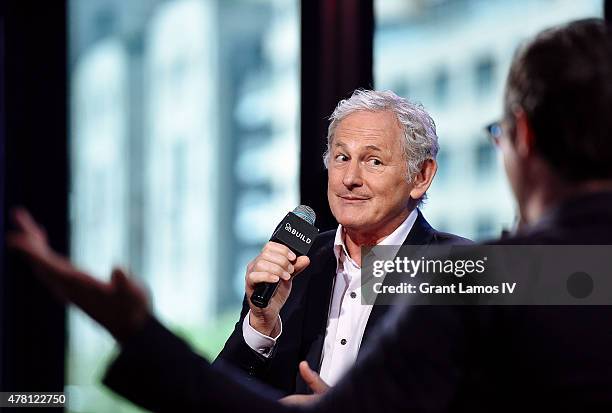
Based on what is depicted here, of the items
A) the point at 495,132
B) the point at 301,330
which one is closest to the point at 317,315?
the point at 301,330

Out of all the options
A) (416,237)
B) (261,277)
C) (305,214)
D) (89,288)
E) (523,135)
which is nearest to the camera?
(89,288)

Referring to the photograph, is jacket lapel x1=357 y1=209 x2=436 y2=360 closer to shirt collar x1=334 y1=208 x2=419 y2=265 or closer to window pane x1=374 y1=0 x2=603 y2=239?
shirt collar x1=334 y1=208 x2=419 y2=265

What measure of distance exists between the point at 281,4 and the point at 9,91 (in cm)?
128

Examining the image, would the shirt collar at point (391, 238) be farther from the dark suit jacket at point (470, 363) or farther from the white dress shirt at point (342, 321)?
the dark suit jacket at point (470, 363)

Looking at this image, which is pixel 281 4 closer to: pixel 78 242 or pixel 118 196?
pixel 118 196

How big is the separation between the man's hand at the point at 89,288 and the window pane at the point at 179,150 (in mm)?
2452

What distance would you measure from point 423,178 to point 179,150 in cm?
145

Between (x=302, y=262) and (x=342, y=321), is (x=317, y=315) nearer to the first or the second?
(x=342, y=321)

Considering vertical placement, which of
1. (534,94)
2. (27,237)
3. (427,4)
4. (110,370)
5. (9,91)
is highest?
(427,4)

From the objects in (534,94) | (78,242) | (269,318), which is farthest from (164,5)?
(534,94)

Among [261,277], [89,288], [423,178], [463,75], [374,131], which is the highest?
[463,75]

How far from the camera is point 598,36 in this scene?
2.60 ft

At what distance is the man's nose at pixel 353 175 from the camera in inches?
86.4

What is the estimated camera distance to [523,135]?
31.8 inches
